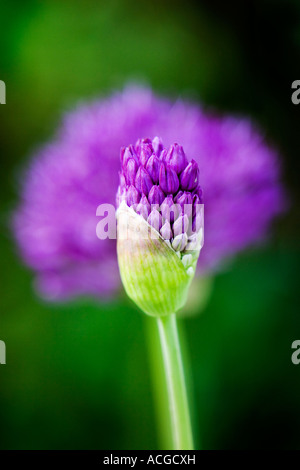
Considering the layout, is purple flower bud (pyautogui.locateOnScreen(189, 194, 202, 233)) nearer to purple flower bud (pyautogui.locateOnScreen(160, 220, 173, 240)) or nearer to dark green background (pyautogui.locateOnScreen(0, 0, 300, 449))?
purple flower bud (pyautogui.locateOnScreen(160, 220, 173, 240))

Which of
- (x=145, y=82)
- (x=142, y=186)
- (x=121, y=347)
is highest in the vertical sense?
(x=145, y=82)

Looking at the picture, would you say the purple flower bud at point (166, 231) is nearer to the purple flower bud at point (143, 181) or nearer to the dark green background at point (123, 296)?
the purple flower bud at point (143, 181)

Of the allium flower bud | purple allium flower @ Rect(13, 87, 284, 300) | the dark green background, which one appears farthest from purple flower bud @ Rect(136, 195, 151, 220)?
the dark green background

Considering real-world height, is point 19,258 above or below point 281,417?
above

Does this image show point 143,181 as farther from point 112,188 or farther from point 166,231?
point 112,188

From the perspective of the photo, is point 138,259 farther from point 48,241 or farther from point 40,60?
point 40,60

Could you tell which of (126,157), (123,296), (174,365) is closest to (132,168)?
(126,157)

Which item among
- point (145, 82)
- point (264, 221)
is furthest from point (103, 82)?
point (264, 221)
